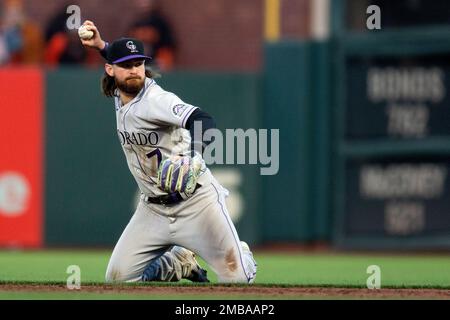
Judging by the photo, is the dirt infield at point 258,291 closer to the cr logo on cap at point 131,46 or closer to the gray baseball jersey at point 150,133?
the gray baseball jersey at point 150,133

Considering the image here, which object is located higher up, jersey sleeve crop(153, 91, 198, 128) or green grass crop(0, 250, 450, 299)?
jersey sleeve crop(153, 91, 198, 128)

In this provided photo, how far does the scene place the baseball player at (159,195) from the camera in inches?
310

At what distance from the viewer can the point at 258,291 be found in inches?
291

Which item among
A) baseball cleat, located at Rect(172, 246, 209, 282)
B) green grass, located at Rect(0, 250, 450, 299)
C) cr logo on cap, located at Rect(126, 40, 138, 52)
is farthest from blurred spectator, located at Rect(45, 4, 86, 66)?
cr logo on cap, located at Rect(126, 40, 138, 52)

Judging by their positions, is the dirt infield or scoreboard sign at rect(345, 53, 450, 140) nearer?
the dirt infield

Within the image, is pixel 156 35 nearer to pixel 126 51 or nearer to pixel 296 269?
pixel 296 269

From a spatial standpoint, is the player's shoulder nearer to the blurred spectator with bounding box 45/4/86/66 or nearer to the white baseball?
the white baseball

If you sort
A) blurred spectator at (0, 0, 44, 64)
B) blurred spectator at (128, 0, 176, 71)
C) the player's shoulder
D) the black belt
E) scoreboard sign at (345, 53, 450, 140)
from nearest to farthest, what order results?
1. the player's shoulder
2. the black belt
3. scoreboard sign at (345, 53, 450, 140)
4. blurred spectator at (128, 0, 176, 71)
5. blurred spectator at (0, 0, 44, 64)

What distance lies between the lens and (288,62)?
1300 cm

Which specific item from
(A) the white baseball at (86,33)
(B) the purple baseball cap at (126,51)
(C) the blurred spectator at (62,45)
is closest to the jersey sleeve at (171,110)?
(B) the purple baseball cap at (126,51)

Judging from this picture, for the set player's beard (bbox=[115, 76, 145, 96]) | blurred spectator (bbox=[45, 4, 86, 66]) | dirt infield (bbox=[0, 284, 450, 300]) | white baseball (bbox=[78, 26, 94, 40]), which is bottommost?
dirt infield (bbox=[0, 284, 450, 300])

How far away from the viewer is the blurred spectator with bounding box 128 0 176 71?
1404cm

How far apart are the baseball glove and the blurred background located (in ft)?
16.0
